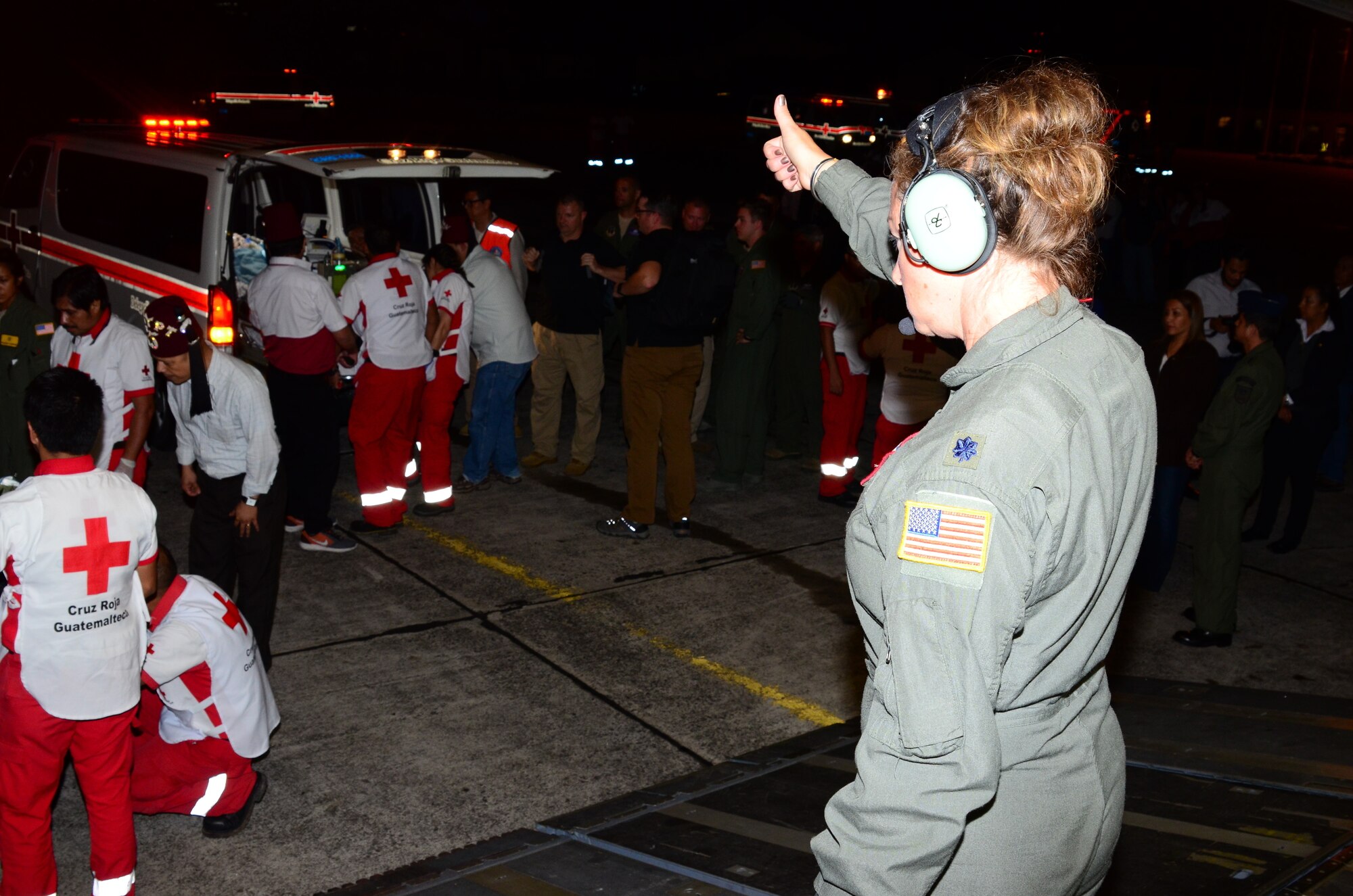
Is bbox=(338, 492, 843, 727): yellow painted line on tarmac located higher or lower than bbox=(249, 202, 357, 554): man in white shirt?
lower

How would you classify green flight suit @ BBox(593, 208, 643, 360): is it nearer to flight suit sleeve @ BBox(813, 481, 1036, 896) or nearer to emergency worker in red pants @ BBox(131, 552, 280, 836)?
emergency worker in red pants @ BBox(131, 552, 280, 836)

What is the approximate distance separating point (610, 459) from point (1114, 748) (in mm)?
7547

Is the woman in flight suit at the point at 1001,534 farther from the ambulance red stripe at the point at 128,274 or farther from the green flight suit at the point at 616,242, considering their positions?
the green flight suit at the point at 616,242

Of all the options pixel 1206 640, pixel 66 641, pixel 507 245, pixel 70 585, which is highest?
pixel 507 245

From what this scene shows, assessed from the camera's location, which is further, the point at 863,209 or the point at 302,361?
the point at 302,361

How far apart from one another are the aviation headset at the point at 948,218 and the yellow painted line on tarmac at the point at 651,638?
151 inches

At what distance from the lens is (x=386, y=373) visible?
7395 millimetres

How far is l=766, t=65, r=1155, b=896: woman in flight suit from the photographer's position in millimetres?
1471

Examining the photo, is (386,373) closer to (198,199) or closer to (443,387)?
(443,387)

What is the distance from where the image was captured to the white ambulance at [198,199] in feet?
26.4

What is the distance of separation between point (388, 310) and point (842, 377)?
3.36 metres

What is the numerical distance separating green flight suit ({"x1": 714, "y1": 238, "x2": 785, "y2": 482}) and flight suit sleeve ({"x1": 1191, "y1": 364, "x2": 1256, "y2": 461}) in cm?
332

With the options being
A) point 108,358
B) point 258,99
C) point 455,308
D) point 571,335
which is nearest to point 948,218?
point 108,358

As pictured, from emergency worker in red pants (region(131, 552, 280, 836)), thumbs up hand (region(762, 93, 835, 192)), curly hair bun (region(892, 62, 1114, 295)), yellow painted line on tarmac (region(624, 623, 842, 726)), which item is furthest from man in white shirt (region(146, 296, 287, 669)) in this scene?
curly hair bun (region(892, 62, 1114, 295))
